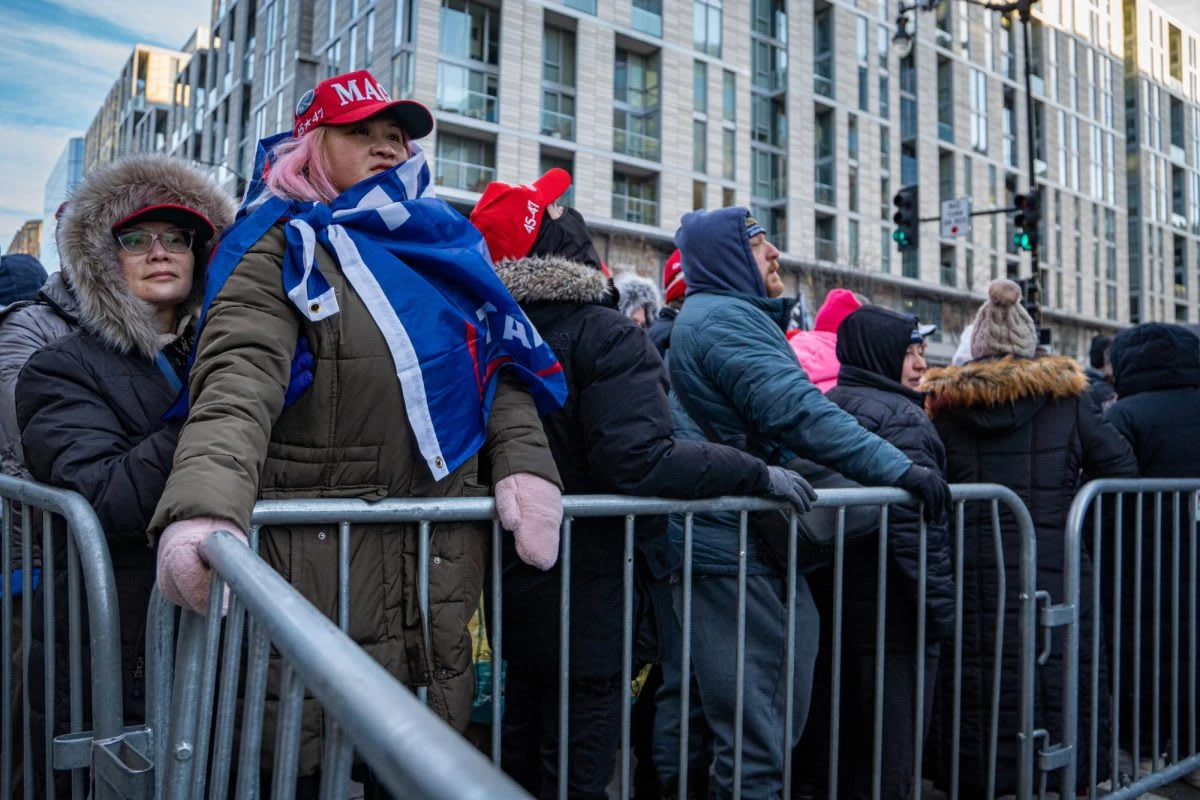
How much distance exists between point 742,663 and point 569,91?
3404cm

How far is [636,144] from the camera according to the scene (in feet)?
118

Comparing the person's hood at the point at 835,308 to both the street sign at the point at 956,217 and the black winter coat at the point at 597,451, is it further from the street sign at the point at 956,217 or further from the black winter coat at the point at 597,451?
the street sign at the point at 956,217

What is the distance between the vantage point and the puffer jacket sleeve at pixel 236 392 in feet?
5.70

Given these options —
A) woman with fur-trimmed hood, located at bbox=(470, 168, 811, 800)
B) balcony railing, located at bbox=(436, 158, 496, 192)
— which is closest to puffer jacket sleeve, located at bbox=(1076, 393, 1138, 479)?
woman with fur-trimmed hood, located at bbox=(470, 168, 811, 800)

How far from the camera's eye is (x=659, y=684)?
3.84m

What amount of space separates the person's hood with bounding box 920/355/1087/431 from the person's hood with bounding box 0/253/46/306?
176 inches

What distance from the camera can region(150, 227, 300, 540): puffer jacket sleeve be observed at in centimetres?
174

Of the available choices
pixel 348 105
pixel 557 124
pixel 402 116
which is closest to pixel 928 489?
pixel 402 116

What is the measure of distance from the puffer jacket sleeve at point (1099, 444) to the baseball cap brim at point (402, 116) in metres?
2.95

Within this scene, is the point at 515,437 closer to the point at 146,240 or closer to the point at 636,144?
the point at 146,240

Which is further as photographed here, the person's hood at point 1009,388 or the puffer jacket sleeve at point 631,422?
the person's hood at point 1009,388

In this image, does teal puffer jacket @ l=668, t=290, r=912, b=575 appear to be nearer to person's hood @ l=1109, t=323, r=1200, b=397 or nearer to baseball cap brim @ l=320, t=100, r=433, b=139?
baseball cap brim @ l=320, t=100, r=433, b=139

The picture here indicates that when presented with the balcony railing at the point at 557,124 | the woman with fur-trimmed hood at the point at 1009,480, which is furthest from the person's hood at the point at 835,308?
the balcony railing at the point at 557,124

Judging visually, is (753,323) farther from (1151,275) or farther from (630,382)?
(1151,275)
